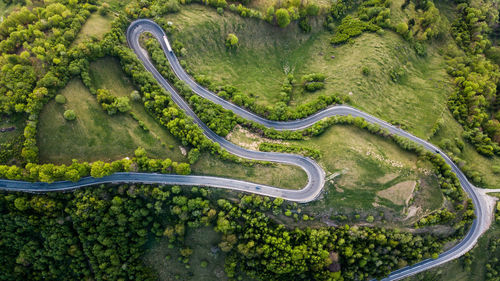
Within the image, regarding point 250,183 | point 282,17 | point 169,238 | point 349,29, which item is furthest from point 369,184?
point 282,17

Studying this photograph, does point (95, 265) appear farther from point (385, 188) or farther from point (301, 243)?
point (385, 188)

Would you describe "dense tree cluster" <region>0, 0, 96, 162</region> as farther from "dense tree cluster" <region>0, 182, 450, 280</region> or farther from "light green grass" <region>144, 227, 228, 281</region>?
"light green grass" <region>144, 227, 228, 281</region>

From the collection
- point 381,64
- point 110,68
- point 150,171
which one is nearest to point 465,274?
point 381,64

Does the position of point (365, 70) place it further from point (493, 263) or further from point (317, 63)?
point (493, 263)

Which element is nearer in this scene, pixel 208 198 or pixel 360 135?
pixel 208 198

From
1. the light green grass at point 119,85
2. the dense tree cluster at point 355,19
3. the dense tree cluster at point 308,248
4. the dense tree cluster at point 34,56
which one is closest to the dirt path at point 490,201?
the dense tree cluster at point 308,248

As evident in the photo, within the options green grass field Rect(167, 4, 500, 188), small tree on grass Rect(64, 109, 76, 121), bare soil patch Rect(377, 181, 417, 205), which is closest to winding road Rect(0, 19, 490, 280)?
green grass field Rect(167, 4, 500, 188)
